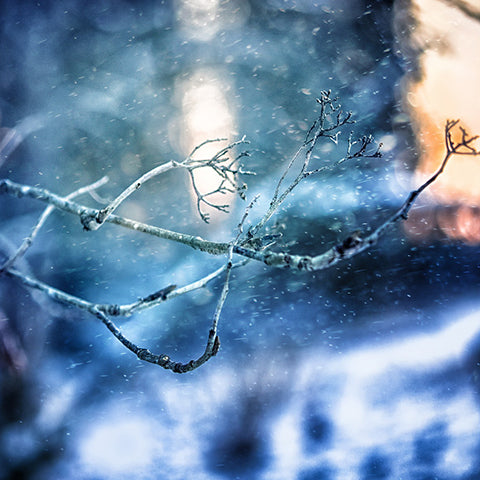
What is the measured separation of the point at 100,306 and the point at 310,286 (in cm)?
646

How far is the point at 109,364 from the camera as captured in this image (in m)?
8.70

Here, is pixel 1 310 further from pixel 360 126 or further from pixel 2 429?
pixel 360 126

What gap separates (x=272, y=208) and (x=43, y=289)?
1.69 m

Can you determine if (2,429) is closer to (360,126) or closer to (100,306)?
(100,306)

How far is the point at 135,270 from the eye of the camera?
26.5 feet

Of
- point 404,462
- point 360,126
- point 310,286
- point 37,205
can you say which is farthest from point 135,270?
point 404,462

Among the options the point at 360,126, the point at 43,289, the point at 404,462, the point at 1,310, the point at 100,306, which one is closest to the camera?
the point at 100,306

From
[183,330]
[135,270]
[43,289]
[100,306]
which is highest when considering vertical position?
[135,270]

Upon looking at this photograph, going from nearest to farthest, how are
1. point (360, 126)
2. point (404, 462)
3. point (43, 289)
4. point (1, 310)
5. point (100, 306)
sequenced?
point (100, 306), point (43, 289), point (360, 126), point (1, 310), point (404, 462)

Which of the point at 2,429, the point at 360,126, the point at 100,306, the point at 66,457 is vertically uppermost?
the point at 360,126

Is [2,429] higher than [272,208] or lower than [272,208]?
higher

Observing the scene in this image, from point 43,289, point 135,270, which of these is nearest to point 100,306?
point 43,289

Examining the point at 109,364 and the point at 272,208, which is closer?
the point at 272,208

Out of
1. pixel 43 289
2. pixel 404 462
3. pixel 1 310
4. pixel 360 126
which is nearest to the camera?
pixel 43 289
